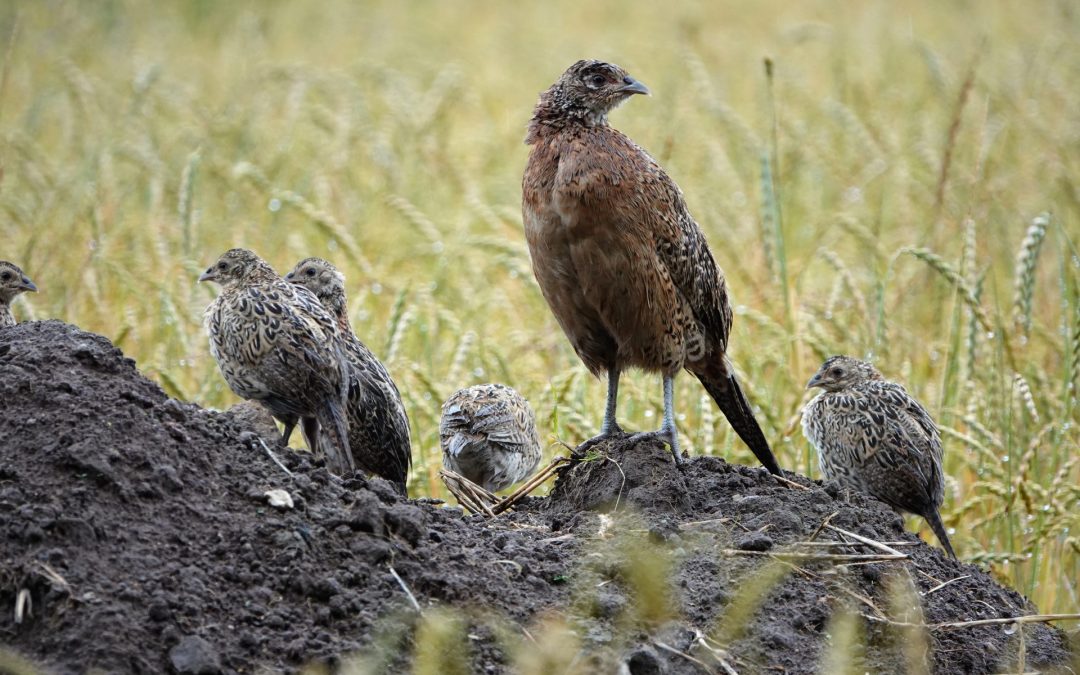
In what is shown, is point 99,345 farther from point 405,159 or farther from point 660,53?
point 660,53

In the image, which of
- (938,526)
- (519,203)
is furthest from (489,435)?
(519,203)

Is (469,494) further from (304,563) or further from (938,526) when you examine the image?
(938,526)

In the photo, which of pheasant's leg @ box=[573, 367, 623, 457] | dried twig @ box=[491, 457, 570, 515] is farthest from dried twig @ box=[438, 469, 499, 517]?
pheasant's leg @ box=[573, 367, 623, 457]

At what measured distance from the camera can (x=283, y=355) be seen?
5.31 meters

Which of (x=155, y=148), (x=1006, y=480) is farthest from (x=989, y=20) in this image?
(x=1006, y=480)

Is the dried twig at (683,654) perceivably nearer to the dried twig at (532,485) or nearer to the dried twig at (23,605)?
the dried twig at (532,485)

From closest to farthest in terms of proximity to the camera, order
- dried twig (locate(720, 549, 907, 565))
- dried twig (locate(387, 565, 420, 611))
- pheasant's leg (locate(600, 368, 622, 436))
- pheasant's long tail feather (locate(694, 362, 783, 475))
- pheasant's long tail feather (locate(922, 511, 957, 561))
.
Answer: dried twig (locate(387, 565, 420, 611)), dried twig (locate(720, 549, 907, 565)), pheasant's leg (locate(600, 368, 622, 436)), pheasant's long tail feather (locate(922, 511, 957, 561)), pheasant's long tail feather (locate(694, 362, 783, 475))

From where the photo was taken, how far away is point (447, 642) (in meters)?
3.50

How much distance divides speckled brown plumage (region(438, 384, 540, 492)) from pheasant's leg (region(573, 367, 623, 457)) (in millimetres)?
757

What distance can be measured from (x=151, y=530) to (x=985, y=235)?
25.5 feet

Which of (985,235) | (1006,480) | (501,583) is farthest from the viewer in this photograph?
(985,235)

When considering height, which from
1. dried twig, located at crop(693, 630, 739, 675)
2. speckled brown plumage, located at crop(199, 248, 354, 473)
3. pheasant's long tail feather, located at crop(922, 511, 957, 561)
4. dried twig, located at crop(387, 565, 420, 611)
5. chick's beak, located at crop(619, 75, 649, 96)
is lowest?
dried twig, located at crop(693, 630, 739, 675)

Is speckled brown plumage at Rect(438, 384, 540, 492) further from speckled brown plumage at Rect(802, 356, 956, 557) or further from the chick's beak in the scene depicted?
the chick's beak

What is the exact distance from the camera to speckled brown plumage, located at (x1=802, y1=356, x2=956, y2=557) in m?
5.86
